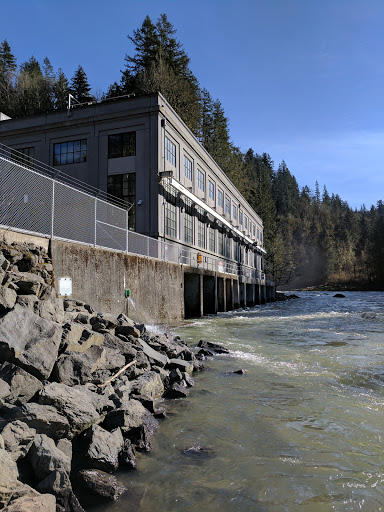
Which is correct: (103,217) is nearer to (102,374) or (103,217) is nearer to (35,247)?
(35,247)

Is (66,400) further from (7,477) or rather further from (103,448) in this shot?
(7,477)

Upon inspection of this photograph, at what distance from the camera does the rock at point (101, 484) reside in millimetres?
3367

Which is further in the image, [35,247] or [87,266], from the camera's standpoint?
[87,266]

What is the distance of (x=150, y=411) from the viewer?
5.35 meters

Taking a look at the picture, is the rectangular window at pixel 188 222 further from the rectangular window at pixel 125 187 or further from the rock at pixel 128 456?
the rock at pixel 128 456

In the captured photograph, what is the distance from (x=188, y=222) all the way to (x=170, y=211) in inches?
149

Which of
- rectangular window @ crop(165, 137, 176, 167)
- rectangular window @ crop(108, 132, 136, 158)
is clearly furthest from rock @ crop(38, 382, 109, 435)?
rectangular window @ crop(165, 137, 176, 167)

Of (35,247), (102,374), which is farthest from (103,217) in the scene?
(102,374)

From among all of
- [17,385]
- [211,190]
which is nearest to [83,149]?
[211,190]

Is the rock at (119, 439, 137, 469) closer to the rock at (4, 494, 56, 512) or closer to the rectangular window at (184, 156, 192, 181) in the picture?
the rock at (4, 494, 56, 512)

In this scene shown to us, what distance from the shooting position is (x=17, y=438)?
3477mm

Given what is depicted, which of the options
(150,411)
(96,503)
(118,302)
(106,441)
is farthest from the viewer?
(118,302)

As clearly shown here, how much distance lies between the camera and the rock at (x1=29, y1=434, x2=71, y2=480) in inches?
126

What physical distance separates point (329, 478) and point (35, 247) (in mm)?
8358
